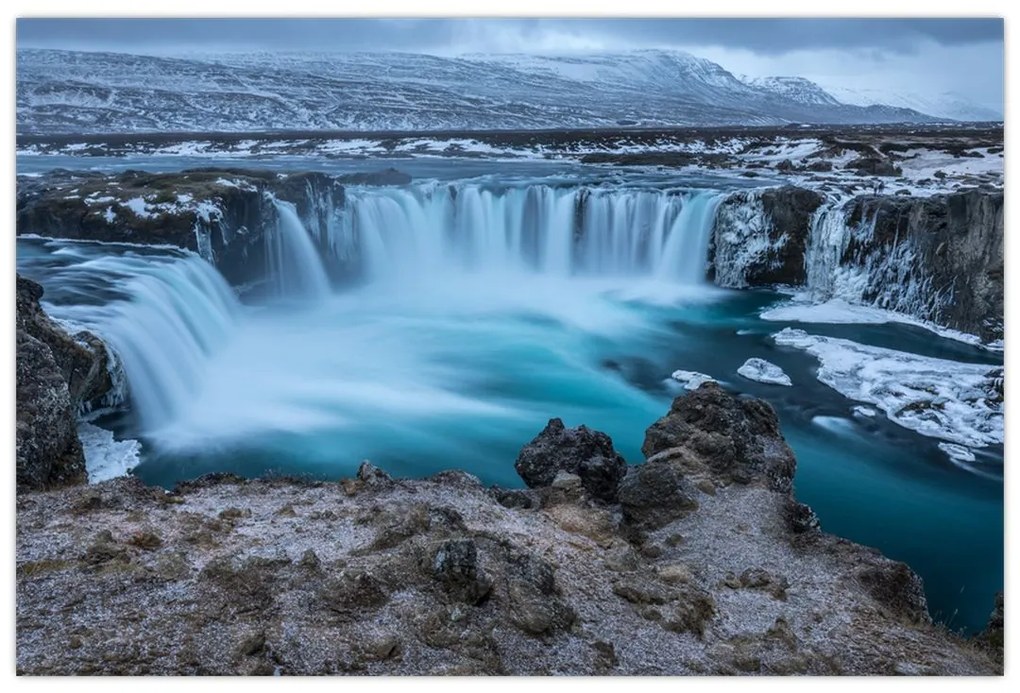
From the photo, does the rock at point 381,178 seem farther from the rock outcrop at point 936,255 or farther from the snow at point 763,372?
the snow at point 763,372

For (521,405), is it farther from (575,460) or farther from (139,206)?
(139,206)

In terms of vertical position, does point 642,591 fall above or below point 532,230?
below

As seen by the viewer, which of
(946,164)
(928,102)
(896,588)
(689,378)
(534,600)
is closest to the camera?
(534,600)

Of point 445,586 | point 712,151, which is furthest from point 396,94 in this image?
point 712,151

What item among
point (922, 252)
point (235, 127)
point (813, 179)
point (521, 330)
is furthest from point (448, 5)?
point (813, 179)

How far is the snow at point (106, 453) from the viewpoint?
6.88 metres

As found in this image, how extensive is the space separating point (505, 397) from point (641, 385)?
1.35 metres

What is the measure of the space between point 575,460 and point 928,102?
4025 mm

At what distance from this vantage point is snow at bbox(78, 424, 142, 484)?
271 inches

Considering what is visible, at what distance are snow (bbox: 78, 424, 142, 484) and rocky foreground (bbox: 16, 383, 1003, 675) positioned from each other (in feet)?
5.97

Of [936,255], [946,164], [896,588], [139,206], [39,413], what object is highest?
[946,164]

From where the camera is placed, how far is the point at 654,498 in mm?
5871

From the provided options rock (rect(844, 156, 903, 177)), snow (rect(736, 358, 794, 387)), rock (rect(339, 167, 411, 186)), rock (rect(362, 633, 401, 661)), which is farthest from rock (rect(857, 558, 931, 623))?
rock (rect(844, 156, 903, 177))

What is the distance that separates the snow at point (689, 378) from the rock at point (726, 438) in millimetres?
1118
